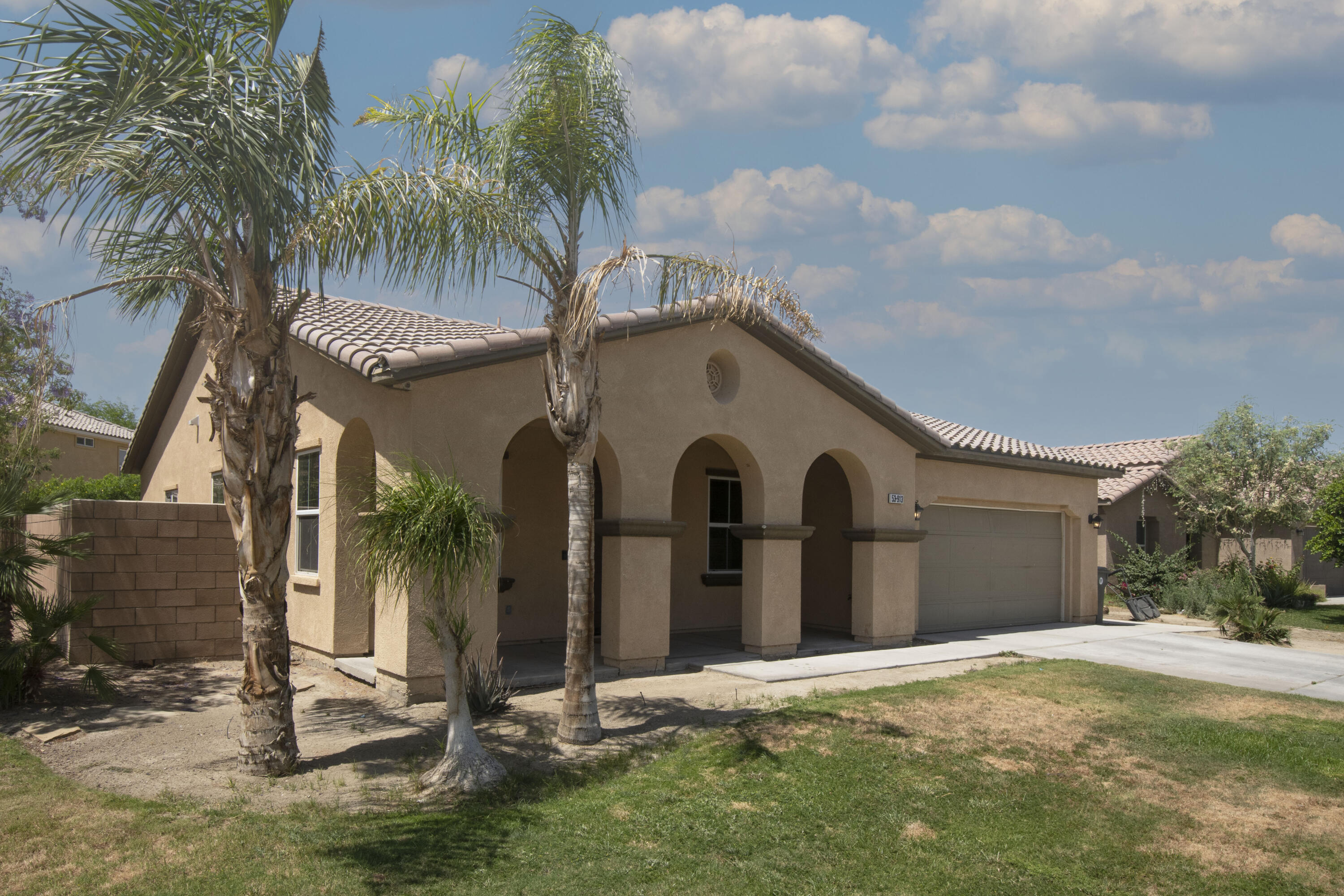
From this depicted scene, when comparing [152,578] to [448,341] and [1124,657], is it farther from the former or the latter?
[1124,657]

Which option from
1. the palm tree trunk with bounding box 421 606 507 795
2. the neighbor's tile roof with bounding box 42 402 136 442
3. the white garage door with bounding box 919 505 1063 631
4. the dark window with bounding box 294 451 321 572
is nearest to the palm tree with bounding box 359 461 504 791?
the palm tree trunk with bounding box 421 606 507 795

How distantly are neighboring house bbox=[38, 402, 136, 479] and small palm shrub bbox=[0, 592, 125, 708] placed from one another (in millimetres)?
26921

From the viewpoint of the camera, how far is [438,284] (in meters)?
7.99

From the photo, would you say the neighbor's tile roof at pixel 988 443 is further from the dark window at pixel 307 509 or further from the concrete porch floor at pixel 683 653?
the dark window at pixel 307 509

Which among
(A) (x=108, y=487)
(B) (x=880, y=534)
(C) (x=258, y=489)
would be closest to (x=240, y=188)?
(C) (x=258, y=489)

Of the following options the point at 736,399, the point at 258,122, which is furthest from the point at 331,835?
the point at 736,399

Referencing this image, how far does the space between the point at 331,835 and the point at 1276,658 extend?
13.8 meters

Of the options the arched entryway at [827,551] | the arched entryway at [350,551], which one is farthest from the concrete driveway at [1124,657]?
the arched entryway at [350,551]

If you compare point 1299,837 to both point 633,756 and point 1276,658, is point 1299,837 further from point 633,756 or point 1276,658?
point 1276,658

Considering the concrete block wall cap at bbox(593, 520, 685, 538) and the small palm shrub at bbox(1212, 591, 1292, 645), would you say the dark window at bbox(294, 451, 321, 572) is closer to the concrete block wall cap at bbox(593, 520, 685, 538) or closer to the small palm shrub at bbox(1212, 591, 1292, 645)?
the concrete block wall cap at bbox(593, 520, 685, 538)

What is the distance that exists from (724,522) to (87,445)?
101 ft

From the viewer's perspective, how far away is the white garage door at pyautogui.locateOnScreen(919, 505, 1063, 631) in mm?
15875

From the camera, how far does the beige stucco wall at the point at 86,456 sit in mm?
33438

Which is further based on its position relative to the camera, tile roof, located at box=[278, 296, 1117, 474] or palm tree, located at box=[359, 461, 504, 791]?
tile roof, located at box=[278, 296, 1117, 474]
